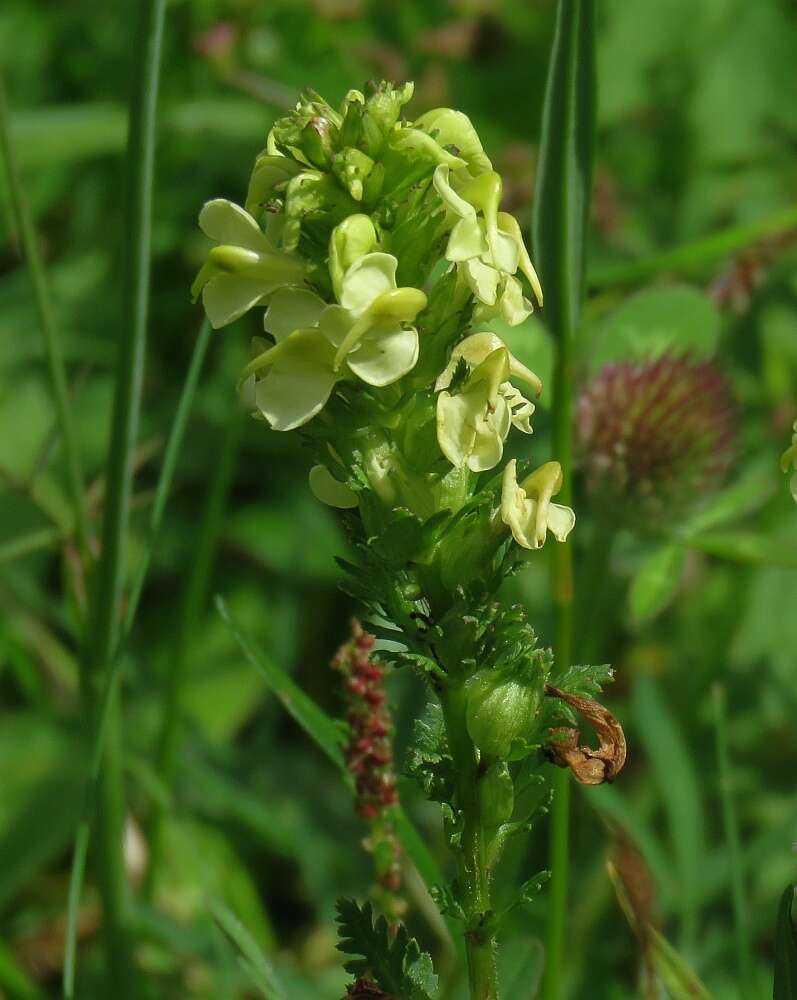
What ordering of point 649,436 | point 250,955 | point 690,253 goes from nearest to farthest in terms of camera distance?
point 250,955
point 690,253
point 649,436

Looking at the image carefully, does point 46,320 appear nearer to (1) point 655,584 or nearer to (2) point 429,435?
(2) point 429,435

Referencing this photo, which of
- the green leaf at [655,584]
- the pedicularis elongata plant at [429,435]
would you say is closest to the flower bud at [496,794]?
the pedicularis elongata plant at [429,435]

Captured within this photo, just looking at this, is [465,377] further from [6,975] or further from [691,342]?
[691,342]

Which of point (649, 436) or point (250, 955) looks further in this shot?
point (649, 436)

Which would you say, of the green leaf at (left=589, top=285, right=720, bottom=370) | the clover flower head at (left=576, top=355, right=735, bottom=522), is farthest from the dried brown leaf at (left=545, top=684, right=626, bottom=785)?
the green leaf at (left=589, top=285, right=720, bottom=370)

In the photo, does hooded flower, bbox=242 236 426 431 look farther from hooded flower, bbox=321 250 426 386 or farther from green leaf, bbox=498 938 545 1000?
green leaf, bbox=498 938 545 1000

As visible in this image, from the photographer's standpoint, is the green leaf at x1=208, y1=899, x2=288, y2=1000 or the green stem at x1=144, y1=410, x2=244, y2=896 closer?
the green leaf at x1=208, y1=899, x2=288, y2=1000

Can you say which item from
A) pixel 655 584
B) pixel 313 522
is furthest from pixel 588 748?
pixel 313 522
